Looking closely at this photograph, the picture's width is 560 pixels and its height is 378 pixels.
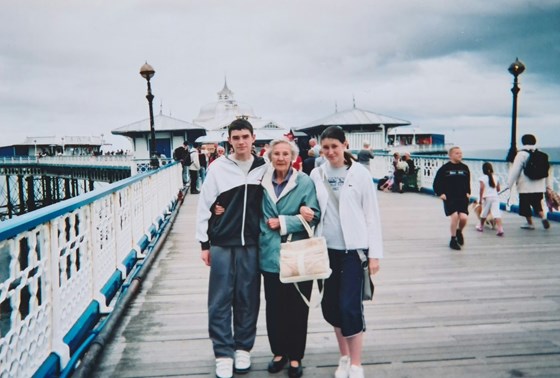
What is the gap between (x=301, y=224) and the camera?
9.21ft

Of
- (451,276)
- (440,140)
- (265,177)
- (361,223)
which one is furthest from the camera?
(440,140)

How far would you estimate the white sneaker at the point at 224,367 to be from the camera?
2852 millimetres

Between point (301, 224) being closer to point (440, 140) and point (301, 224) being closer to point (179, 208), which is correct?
point (179, 208)

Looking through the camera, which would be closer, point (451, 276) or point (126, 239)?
point (451, 276)

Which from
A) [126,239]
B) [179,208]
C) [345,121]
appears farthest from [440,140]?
[126,239]

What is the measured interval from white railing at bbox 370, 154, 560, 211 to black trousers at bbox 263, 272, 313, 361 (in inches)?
312

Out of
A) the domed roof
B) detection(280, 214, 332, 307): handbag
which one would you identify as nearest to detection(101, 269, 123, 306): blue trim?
detection(280, 214, 332, 307): handbag

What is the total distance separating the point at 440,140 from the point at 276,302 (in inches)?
3120

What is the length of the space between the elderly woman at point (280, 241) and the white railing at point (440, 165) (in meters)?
7.87

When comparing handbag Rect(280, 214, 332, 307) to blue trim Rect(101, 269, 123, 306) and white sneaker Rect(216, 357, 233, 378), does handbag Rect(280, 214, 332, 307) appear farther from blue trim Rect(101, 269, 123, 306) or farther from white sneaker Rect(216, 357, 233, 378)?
blue trim Rect(101, 269, 123, 306)

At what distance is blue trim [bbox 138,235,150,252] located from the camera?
644cm

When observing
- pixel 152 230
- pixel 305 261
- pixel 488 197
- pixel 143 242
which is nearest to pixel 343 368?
pixel 305 261

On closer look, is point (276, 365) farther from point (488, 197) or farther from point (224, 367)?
point (488, 197)

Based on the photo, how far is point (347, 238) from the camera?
2.76 metres
